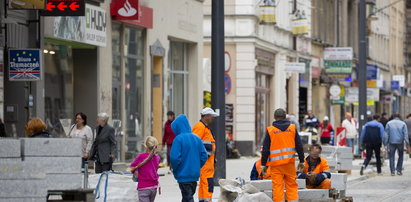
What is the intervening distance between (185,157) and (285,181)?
88.0 inches

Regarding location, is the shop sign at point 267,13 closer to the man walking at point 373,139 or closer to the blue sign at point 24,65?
the man walking at point 373,139

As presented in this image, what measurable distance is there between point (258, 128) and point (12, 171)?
32882mm

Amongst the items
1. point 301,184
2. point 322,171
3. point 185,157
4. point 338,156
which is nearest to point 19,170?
point 185,157

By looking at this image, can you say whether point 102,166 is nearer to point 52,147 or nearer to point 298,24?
point 52,147

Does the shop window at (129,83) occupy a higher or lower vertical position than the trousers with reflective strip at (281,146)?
higher

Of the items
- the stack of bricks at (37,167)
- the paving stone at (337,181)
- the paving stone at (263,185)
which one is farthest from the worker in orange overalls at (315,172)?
the stack of bricks at (37,167)

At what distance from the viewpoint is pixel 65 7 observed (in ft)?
78.2

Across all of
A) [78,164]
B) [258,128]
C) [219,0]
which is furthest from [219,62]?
[258,128]

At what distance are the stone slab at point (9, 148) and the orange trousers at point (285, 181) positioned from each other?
18.0 feet

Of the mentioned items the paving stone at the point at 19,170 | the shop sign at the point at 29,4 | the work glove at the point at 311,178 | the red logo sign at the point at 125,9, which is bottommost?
the work glove at the point at 311,178

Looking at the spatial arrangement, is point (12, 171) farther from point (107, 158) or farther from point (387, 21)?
point (387, 21)

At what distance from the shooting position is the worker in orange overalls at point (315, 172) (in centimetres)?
1895

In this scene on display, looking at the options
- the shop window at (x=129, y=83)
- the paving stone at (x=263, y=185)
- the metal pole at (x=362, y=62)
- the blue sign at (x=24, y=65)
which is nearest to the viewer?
the paving stone at (x=263, y=185)

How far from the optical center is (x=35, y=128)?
16.3 metres
